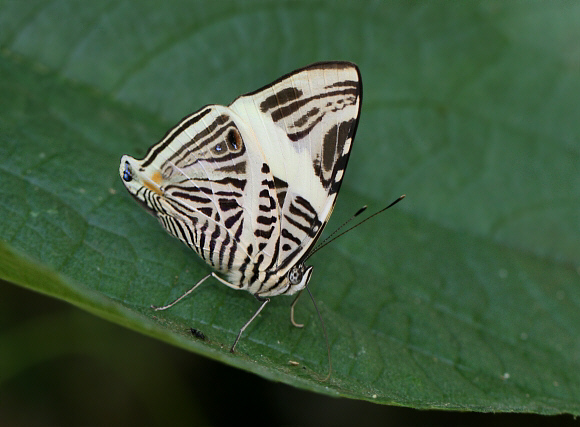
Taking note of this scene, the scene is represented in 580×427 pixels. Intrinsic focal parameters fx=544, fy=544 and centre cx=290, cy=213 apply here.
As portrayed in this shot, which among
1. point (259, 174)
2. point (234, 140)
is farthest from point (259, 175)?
point (234, 140)

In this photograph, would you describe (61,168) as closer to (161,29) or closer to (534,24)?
(161,29)

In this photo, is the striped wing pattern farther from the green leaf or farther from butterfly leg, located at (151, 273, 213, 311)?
the green leaf

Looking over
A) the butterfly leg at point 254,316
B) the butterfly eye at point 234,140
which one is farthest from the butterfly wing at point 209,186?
the butterfly leg at point 254,316

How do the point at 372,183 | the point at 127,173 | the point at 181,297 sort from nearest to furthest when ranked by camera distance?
the point at 181,297
the point at 127,173
the point at 372,183

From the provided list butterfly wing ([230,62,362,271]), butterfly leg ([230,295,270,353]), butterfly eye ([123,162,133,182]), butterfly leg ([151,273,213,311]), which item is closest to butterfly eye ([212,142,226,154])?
butterfly wing ([230,62,362,271])

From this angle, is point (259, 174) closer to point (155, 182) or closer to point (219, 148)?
point (219, 148)

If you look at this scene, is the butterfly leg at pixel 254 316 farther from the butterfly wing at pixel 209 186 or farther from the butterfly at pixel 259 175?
the butterfly wing at pixel 209 186
